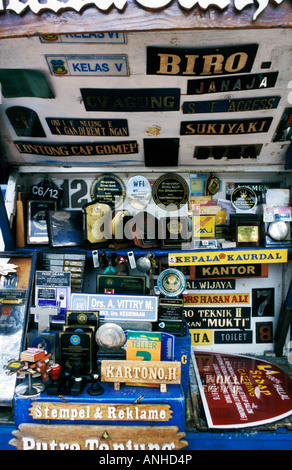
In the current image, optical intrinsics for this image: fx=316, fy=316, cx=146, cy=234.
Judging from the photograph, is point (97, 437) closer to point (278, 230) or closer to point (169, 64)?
point (278, 230)

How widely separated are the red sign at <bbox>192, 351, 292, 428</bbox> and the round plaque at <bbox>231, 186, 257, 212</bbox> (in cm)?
163

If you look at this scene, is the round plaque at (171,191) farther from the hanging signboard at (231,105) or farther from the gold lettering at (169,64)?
the gold lettering at (169,64)

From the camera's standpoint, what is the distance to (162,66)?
229cm

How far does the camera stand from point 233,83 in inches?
95.7

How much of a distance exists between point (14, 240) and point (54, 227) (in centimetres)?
42

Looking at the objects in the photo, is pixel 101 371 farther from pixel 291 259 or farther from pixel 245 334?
pixel 291 259

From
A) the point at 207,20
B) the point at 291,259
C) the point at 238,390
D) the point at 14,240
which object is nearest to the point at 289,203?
the point at 291,259

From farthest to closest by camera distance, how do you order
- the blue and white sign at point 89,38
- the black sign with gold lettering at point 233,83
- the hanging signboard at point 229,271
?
1. the hanging signboard at point 229,271
2. the black sign with gold lettering at point 233,83
3. the blue and white sign at point 89,38

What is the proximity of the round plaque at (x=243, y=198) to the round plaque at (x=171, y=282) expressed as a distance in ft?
3.50

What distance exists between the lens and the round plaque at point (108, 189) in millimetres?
3443

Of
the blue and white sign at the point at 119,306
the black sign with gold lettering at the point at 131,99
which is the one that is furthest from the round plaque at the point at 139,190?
the blue and white sign at the point at 119,306

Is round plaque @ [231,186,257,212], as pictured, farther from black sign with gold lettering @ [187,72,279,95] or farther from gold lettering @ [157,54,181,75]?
gold lettering @ [157,54,181,75]

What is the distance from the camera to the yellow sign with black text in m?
3.07

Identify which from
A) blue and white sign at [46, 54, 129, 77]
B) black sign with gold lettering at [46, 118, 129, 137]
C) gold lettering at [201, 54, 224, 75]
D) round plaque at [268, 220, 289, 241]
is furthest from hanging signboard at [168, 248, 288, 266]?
blue and white sign at [46, 54, 129, 77]
